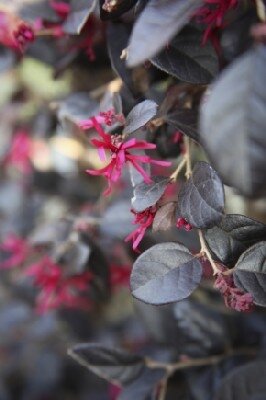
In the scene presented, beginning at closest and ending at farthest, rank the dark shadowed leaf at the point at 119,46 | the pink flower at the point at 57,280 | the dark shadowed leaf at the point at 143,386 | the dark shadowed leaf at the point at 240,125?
the dark shadowed leaf at the point at 240,125
the dark shadowed leaf at the point at 119,46
the dark shadowed leaf at the point at 143,386
the pink flower at the point at 57,280

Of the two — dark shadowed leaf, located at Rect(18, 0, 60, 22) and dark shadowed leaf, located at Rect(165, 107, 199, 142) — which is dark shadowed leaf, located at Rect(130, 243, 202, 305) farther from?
dark shadowed leaf, located at Rect(18, 0, 60, 22)

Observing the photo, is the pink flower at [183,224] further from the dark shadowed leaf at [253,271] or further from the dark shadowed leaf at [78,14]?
the dark shadowed leaf at [78,14]

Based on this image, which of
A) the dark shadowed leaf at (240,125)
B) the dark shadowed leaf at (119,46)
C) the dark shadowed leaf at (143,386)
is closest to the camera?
the dark shadowed leaf at (240,125)

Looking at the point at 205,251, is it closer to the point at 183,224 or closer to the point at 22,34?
the point at 183,224

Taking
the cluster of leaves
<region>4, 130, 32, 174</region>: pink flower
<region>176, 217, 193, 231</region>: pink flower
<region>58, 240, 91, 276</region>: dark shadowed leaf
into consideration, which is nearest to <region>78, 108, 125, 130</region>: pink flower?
Answer: the cluster of leaves

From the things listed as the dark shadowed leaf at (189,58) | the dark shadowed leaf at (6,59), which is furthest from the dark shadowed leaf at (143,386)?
the dark shadowed leaf at (6,59)

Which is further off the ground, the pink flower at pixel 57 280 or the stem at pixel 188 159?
the stem at pixel 188 159

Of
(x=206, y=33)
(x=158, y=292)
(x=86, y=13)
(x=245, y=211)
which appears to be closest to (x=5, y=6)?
(x=86, y=13)

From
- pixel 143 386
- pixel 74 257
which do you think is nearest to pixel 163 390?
pixel 143 386
